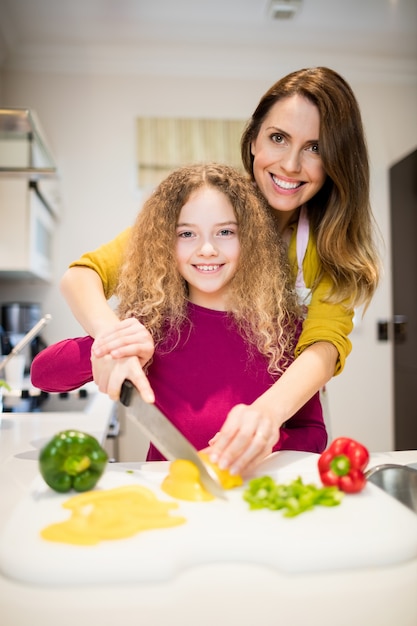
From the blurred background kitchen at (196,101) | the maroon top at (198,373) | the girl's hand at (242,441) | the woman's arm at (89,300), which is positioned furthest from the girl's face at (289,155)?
the blurred background kitchen at (196,101)

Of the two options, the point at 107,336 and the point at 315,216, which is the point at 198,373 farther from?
the point at 315,216

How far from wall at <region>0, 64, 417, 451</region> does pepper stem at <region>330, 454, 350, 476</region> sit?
2712 millimetres

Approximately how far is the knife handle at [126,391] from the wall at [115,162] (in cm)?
252

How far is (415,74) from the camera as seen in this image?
11.8 feet

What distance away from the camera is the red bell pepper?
2.44 ft

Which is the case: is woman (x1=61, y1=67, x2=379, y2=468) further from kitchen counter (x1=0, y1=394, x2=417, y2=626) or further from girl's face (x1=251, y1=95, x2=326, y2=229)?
kitchen counter (x1=0, y1=394, x2=417, y2=626)

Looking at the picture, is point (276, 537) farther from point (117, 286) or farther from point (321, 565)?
point (117, 286)

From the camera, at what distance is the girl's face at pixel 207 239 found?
1.07 m

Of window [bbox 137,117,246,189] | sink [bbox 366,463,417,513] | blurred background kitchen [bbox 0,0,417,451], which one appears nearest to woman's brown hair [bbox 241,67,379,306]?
sink [bbox 366,463,417,513]

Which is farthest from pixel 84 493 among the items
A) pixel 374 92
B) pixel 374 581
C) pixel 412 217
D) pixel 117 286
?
pixel 374 92

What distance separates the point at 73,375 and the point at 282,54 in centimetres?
292

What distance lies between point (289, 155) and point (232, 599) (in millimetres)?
828

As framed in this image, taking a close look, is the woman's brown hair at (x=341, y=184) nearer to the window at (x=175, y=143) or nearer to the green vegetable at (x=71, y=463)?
the green vegetable at (x=71, y=463)

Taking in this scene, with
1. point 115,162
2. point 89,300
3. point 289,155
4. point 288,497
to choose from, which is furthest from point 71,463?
point 115,162
